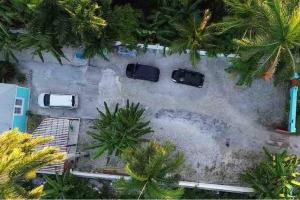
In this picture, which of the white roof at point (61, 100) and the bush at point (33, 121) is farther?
the bush at point (33, 121)

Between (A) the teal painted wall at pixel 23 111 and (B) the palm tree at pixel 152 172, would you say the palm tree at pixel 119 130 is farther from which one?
(A) the teal painted wall at pixel 23 111

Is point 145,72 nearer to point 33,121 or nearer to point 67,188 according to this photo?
point 33,121

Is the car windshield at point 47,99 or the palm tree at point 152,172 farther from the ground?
the car windshield at point 47,99

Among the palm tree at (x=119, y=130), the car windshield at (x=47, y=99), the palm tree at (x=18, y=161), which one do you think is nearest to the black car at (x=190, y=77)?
the palm tree at (x=119, y=130)

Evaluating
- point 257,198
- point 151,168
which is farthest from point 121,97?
point 257,198

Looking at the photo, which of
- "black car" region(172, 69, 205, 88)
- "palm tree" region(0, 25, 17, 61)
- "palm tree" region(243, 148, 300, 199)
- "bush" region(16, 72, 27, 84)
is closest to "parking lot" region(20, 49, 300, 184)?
"black car" region(172, 69, 205, 88)

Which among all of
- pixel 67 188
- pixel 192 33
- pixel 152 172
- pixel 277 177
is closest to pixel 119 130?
pixel 152 172
